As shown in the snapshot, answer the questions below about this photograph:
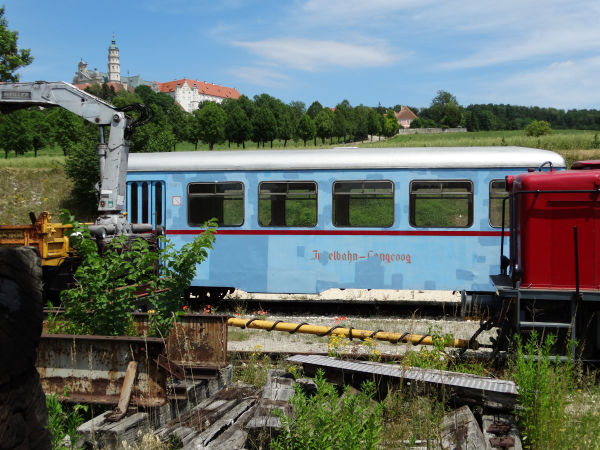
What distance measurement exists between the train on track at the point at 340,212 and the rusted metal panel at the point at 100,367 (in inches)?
259

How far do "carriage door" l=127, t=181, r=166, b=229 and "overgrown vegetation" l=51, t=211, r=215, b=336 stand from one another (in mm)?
6477

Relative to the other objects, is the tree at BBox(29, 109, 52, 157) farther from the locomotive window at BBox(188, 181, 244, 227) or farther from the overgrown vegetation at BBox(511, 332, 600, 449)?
the overgrown vegetation at BBox(511, 332, 600, 449)

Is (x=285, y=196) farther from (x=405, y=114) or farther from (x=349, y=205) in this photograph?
(x=405, y=114)

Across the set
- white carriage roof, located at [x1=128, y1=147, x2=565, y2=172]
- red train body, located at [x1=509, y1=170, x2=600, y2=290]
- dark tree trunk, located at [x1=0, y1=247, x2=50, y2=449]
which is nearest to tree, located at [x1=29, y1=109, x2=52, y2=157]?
white carriage roof, located at [x1=128, y1=147, x2=565, y2=172]

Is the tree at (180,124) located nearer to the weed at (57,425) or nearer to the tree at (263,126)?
the tree at (263,126)

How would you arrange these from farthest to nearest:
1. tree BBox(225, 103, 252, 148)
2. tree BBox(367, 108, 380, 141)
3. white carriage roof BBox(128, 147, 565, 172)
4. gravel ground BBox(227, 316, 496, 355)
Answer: tree BBox(367, 108, 380, 141)
tree BBox(225, 103, 252, 148)
white carriage roof BBox(128, 147, 565, 172)
gravel ground BBox(227, 316, 496, 355)

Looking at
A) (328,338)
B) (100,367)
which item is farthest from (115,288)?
(328,338)

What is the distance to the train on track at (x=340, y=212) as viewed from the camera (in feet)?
38.0

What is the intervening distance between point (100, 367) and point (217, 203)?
7.00 metres

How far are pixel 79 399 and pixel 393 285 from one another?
7385 millimetres

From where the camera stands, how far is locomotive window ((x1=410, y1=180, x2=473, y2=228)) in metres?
11.6

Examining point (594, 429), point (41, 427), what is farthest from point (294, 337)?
point (41, 427)

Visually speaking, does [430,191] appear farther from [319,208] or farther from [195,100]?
[195,100]

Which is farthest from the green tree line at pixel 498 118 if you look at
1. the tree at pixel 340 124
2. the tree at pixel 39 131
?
the tree at pixel 39 131
